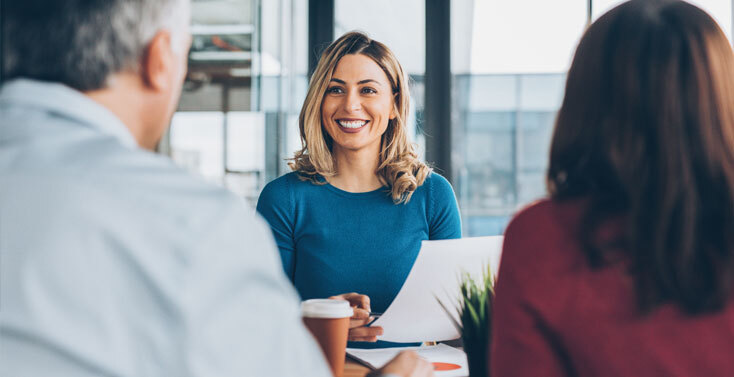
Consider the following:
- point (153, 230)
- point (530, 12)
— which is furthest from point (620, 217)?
point (530, 12)

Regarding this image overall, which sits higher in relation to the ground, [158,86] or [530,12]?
[530,12]

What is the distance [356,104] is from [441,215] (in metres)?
0.46

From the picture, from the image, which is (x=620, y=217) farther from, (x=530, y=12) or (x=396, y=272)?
(x=530, y=12)

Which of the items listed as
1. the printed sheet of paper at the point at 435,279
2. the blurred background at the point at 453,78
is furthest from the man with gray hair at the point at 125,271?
the blurred background at the point at 453,78

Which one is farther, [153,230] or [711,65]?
[711,65]

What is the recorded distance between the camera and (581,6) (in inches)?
144

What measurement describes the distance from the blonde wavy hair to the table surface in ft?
2.66

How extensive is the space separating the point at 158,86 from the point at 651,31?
61 cm

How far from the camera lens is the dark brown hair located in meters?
0.73

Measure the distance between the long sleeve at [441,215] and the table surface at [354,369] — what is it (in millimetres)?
777

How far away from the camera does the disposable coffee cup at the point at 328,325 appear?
108 cm

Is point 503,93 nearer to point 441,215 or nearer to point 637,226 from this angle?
point 441,215

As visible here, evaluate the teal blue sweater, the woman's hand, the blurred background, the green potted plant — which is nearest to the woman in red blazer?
the green potted plant

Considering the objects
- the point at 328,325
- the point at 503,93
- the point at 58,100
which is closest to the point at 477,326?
the point at 328,325
